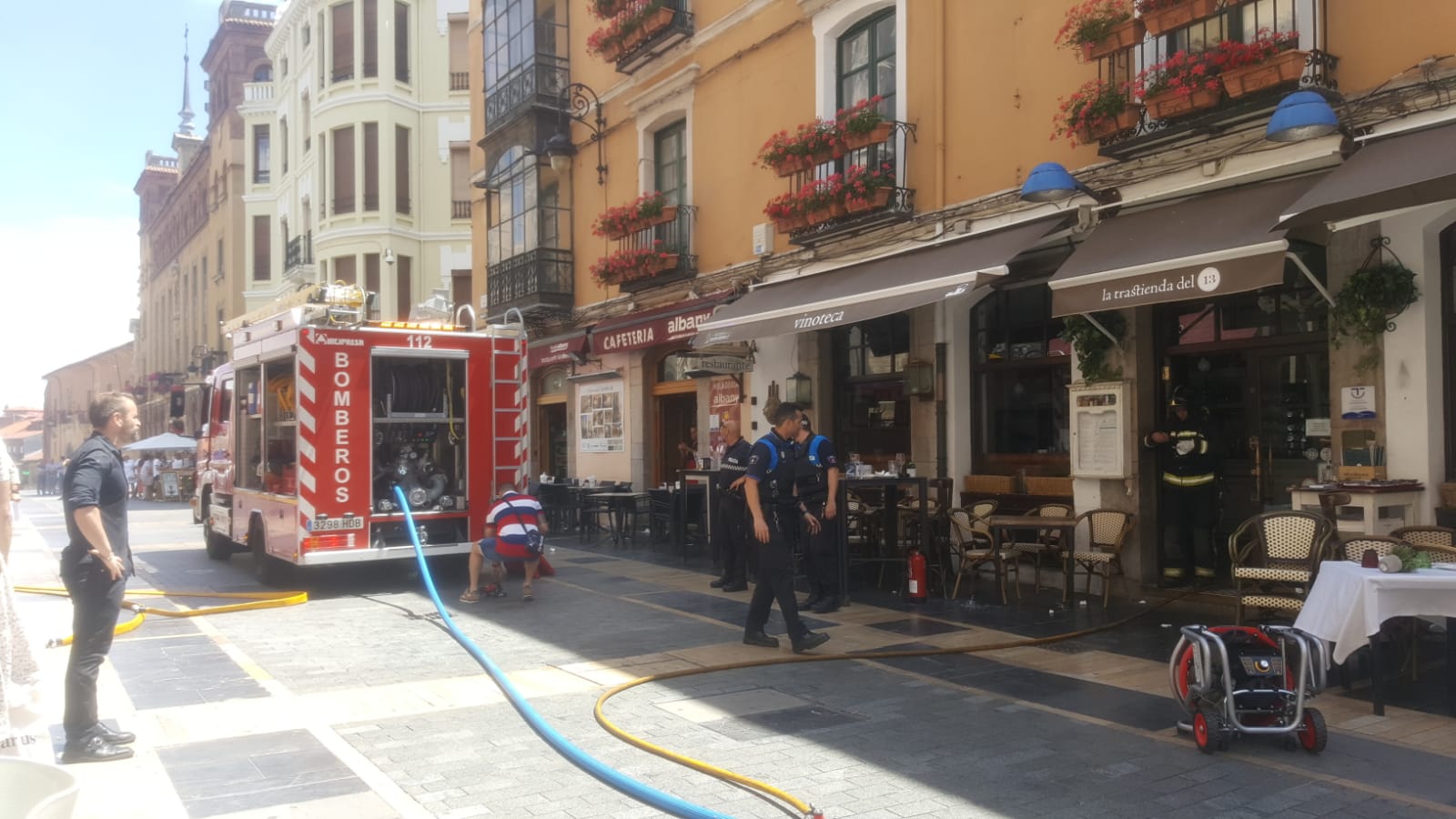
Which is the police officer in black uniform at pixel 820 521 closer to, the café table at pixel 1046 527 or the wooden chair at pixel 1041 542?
the café table at pixel 1046 527

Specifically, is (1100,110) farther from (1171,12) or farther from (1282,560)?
(1282,560)

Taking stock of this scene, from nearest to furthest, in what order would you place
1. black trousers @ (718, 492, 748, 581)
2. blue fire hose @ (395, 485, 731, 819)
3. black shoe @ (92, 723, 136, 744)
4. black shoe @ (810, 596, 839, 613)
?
blue fire hose @ (395, 485, 731, 819), black shoe @ (92, 723, 136, 744), black shoe @ (810, 596, 839, 613), black trousers @ (718, 492, 748, 581)

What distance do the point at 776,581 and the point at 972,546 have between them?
3.59 metres

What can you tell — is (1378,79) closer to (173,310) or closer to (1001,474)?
(1001,474)

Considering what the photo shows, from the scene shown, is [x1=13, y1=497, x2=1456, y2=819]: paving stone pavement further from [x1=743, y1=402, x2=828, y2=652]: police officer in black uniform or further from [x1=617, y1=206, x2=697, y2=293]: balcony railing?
[x1=617, y1=206, x2=697, y2=293]: balcony railing

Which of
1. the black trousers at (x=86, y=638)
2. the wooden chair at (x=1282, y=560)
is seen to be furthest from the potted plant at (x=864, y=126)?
the black trousers at (x=86, y=638)

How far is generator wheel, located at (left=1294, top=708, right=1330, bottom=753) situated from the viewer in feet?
16.8

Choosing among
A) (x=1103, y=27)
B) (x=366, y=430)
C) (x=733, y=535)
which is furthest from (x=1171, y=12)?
(x=366, y=430)

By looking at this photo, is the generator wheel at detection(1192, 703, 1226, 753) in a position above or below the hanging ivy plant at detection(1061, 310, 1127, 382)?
below

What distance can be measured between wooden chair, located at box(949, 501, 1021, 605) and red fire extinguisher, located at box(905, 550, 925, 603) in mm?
365

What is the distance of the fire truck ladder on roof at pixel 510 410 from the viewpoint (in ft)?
38.3

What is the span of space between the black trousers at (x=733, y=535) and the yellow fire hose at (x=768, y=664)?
7.83ft

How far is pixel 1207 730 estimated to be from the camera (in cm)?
516

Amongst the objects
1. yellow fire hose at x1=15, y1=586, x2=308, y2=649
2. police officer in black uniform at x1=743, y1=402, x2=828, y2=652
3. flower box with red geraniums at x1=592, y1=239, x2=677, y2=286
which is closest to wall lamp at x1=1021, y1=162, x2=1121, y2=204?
police officer in black uniform at x1=743, y1=402, x2=828, y2=652
